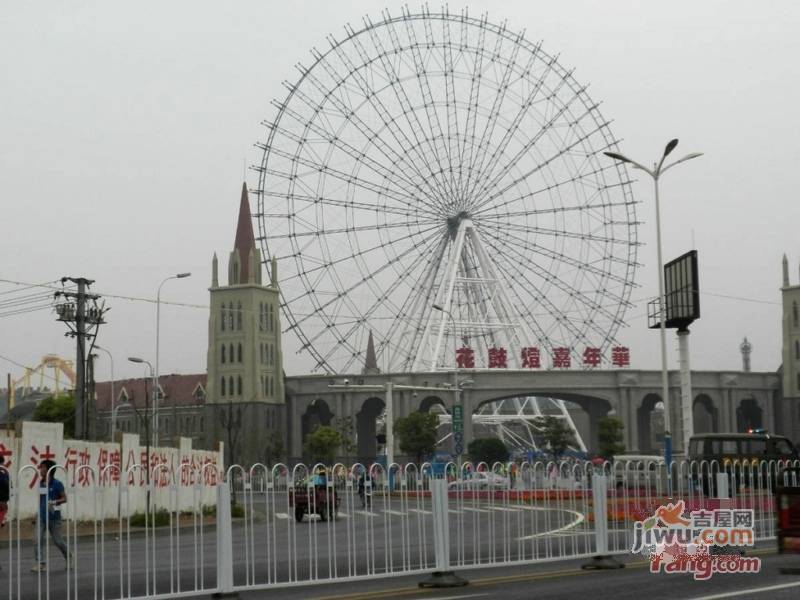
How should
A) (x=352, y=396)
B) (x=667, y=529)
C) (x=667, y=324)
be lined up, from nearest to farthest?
1. (x=667, y=529)
2. (x=667, y=324)
3. (x=352, y=396)

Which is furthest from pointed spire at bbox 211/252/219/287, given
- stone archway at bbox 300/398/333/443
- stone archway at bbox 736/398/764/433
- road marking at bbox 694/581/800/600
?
road marking at bbox 694/581/800/600

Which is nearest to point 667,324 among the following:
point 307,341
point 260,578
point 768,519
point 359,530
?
point 768,519

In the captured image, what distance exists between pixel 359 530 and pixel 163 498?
1753 centimetres

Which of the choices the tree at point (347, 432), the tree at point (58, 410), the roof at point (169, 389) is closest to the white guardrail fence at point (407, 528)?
the tree at point (347, 432)

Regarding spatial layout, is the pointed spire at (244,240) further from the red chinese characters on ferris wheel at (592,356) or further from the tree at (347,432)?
the red chinese characters on ferris wheel at (592,356)

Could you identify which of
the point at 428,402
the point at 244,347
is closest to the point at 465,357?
the point at 428,402

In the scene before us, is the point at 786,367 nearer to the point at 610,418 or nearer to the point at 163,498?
the point at 610,418

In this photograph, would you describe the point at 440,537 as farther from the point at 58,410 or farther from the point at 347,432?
the point at 58,410

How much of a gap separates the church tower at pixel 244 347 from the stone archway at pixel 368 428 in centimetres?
625

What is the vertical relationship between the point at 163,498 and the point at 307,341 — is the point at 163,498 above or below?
below

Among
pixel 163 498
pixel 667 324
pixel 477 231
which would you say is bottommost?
pixel 163 498

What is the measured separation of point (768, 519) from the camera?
70.6ft

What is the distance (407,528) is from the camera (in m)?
17.0

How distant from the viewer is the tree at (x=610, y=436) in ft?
295
